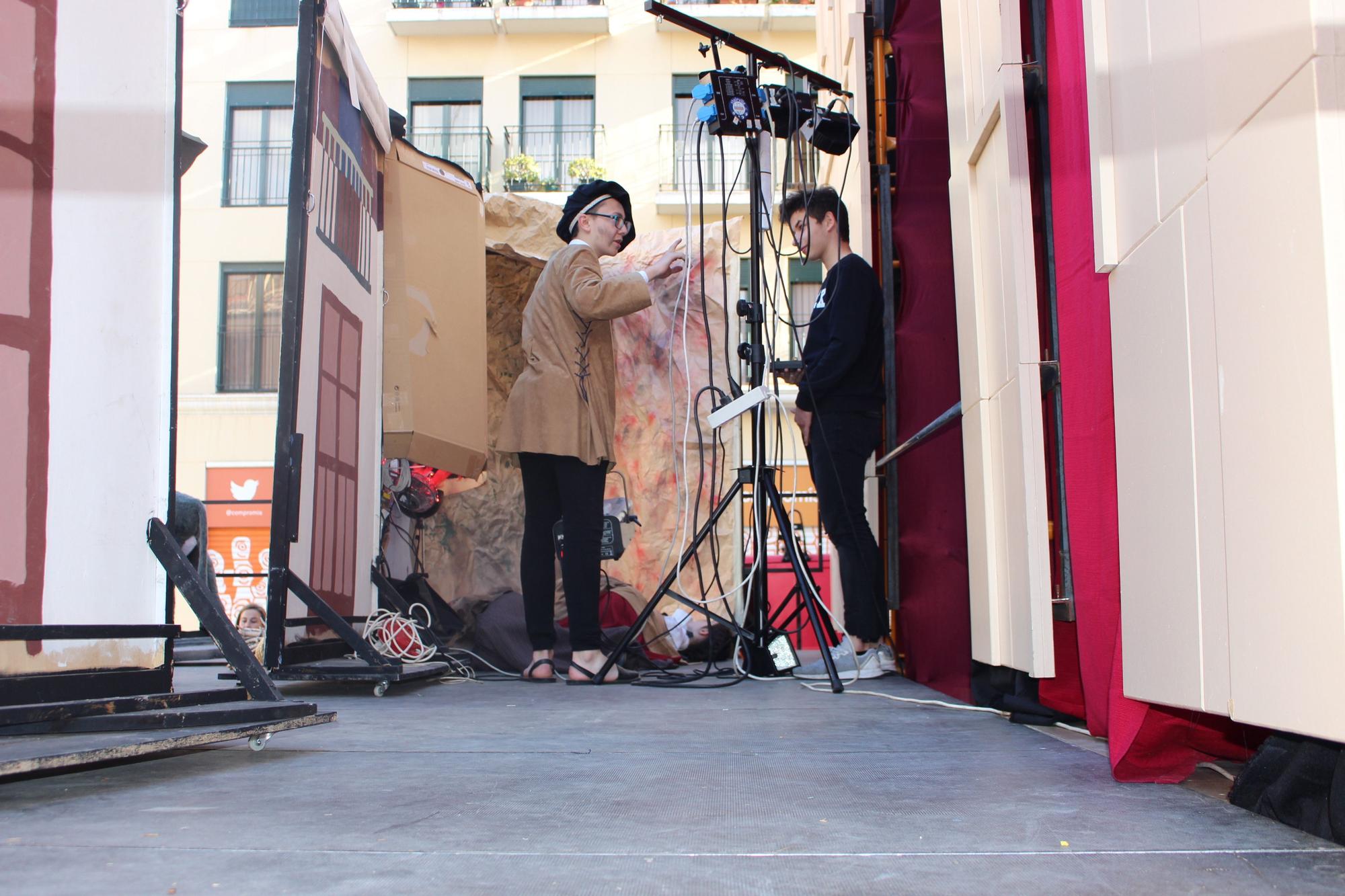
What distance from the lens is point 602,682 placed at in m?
3.24

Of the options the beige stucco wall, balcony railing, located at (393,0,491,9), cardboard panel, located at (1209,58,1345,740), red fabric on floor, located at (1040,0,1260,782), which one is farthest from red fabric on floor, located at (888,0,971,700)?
balcony railing, located at (393,0,491,9)

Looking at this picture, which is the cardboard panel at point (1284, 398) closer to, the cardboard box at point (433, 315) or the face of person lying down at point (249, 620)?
the cardboard box at point (433, 315)

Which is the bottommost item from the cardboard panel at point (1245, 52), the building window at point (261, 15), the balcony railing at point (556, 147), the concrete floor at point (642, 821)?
the concrete floor at point (642, 821)

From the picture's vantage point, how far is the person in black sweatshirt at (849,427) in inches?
133

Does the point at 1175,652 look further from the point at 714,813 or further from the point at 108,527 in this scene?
the point at 108,527

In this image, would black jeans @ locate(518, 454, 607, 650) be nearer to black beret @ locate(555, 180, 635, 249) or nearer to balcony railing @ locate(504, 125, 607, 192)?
black beret @ locate(555, 180, 635, 249)

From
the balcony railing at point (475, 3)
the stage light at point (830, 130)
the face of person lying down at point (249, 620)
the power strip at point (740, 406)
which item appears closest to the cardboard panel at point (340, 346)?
the power strip at point (740, 406)

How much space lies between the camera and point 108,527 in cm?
186

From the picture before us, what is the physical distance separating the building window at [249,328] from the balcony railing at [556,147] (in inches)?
143

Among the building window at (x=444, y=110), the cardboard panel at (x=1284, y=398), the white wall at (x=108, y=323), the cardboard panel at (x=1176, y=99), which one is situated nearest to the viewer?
the cardboard panel at (x=1284, y=398)

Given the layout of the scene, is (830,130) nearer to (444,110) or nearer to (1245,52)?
(1245,52)

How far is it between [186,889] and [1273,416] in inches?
46.7

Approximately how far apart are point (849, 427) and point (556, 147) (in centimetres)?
1224

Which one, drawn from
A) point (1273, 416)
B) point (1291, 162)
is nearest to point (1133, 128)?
point (1291, 162)
